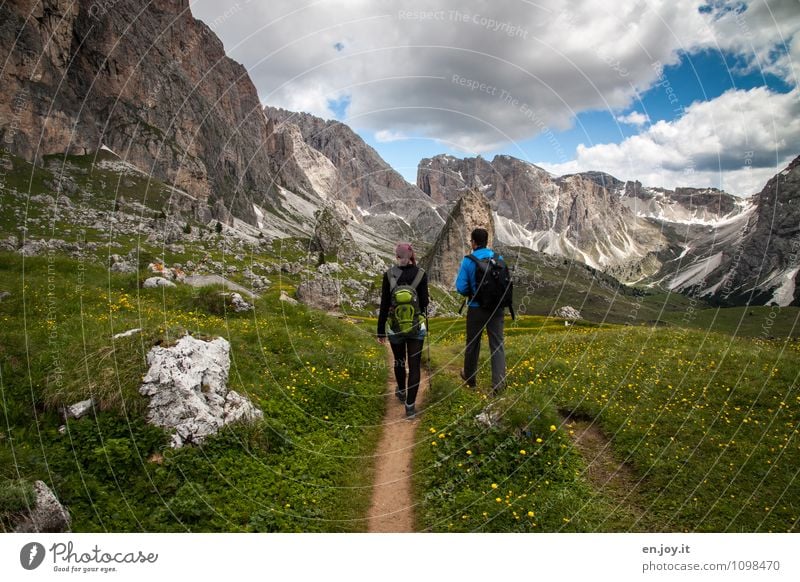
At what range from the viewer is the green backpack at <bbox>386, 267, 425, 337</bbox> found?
12.3m

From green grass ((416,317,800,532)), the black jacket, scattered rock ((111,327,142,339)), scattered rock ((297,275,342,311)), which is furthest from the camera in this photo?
scattered rock ((297,275,342,311))

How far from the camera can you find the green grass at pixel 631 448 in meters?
8.32

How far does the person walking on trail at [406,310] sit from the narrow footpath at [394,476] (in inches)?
29.6

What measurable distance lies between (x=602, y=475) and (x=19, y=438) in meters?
12.2

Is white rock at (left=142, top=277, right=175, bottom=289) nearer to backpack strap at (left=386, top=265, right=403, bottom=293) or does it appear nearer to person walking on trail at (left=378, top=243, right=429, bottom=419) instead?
person walking on trail at (left=378, top=243, right=429, bottom=419)

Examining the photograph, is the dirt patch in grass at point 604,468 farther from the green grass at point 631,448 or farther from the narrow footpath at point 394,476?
the narrow footpath at point 394,476

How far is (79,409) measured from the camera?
364 inches

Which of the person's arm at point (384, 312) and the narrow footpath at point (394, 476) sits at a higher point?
the person's arm at point (384, 312)

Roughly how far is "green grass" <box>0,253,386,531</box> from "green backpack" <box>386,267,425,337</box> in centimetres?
303

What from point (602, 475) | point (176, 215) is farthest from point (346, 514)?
point (176, 215)

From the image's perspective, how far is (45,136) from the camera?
440ft

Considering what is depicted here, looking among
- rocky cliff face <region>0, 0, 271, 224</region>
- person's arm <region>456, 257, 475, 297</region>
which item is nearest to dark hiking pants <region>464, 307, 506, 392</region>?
person's arm <region>456, 257, 475, 297</region>

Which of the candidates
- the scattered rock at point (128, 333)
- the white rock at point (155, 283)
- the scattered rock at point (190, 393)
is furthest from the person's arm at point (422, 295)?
the white rock at point (155, 283)

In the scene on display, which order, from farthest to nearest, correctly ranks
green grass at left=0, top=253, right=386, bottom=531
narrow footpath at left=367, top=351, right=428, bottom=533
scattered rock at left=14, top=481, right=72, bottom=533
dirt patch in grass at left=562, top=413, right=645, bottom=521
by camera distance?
dirt patch in grass at left=562, top=413, right=645, bottom=521
narrow footpath at left=367, top=351, right=428, bottom=533
green grass at left=0, top=253, right=386, bottom=531
scattered rock at left=14, top=481, right=72, bottom=533
